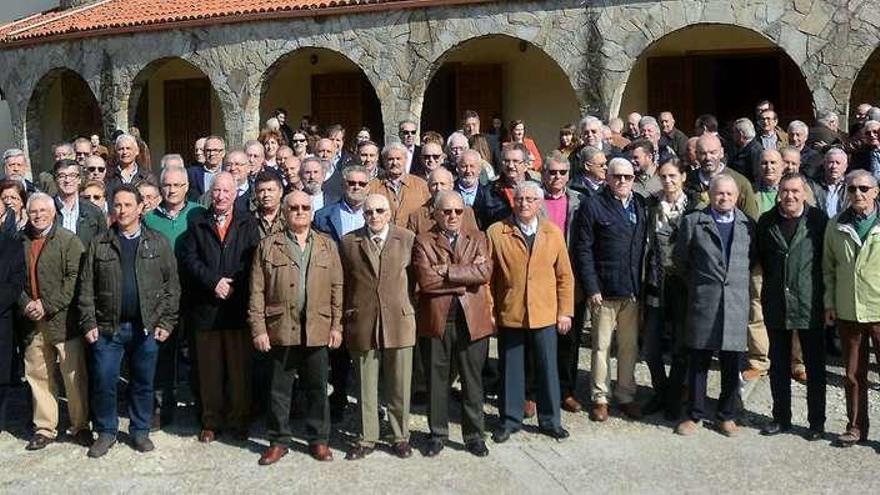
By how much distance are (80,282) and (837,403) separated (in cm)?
466

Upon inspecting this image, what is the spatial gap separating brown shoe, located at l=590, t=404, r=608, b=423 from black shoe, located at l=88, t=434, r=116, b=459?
2.82 m

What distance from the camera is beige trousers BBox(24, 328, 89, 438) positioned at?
5738 mm

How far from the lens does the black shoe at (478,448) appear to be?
551cm

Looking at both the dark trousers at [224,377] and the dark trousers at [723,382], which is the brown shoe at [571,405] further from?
the dark trousers at [224,377]

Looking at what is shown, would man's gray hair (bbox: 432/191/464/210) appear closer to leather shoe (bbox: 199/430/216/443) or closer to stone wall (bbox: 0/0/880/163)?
leather shoe (bbox: 199/430/216/443)

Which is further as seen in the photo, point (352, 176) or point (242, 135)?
point (242, 135)

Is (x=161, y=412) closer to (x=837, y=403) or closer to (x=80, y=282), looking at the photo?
(x=80, y=282)

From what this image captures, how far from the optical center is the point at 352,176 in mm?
5848

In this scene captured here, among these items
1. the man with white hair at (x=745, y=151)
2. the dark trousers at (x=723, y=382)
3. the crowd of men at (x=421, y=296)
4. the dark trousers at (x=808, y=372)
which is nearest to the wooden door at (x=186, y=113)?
the crowd of men at (x=421, y=296)

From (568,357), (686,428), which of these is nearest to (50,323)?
(568,357)

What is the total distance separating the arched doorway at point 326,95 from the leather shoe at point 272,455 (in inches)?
390

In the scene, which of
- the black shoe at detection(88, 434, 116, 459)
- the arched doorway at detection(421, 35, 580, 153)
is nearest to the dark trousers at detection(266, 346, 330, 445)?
the black shoe at detection(88, 434, 116, 459)

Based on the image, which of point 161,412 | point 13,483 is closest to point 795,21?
point 161,412

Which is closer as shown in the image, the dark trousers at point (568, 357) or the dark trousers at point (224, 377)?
the dark trousers at point (224, 377)
